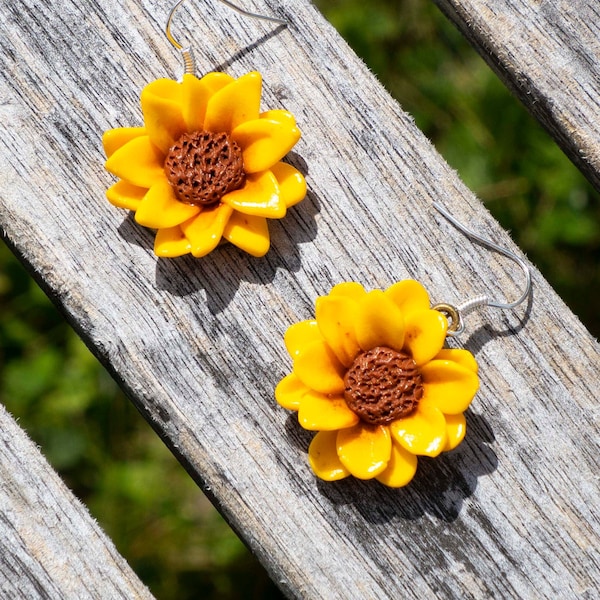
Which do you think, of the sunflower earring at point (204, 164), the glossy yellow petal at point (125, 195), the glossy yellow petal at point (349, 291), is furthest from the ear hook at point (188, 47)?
the glossy yellow petal at point (349, 291)

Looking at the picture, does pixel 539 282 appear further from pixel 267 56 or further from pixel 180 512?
pixel 180 512

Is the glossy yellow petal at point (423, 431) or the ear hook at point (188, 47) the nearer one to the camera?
the glossy yellow petal at point (423, 431)

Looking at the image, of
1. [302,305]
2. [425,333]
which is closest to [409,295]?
[425,333]

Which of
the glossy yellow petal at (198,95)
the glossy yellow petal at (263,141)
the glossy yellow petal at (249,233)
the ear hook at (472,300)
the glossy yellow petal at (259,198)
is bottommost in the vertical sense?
the ear hook at (472,300)

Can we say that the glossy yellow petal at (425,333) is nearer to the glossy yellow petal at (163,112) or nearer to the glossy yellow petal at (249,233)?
the glossy yellow petal at (249,233)

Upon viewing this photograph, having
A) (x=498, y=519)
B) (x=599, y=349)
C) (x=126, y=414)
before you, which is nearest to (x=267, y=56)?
(x=599, y=349)

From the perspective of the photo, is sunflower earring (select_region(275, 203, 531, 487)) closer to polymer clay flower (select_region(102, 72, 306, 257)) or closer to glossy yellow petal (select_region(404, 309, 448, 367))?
glossy yellow petal (select_region(404, 309, 448, 367))

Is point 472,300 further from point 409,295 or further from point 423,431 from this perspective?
point 423,431
